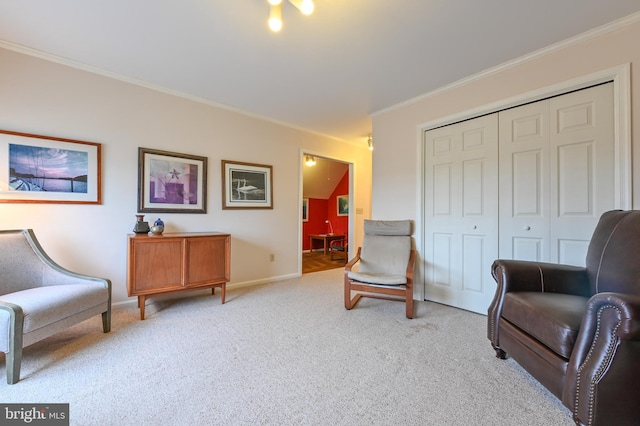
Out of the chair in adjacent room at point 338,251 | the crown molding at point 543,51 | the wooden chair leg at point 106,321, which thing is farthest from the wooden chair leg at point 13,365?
the chair in adjacent room at point 338,251

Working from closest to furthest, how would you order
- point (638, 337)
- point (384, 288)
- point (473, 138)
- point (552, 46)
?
point (638, 337) → point (552, 46) → point (384, 288) → point (473, 138)

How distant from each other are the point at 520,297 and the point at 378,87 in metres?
2.42

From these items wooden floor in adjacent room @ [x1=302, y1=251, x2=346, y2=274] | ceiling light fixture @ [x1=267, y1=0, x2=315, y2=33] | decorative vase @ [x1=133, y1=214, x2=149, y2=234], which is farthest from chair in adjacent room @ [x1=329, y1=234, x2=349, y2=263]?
ceiling light fixture @ [x1=267, y1=0, x2=315, y2=33]

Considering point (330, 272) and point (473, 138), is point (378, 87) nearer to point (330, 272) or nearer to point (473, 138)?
point (473, 138)

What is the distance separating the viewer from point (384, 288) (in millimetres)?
2650

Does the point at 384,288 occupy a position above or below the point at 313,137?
below

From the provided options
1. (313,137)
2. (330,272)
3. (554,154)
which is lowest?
(330,272)

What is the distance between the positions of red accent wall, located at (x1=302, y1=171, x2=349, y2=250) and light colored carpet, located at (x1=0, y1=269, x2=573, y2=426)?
4970 millimetres

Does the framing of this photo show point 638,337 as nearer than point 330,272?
Yes

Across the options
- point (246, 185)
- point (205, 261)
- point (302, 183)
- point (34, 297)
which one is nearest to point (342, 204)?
point (302, 183)

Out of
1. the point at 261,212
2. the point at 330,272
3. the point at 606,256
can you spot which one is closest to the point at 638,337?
the point at 606,256

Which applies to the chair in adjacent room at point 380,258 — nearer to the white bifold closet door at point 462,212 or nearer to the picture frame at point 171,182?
the white bifold closet door at point 462,212

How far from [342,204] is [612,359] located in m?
6.54

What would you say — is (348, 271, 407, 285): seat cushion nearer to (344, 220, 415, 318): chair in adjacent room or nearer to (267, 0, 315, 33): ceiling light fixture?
(344, 220, 415, 318): chair in adjacent room
